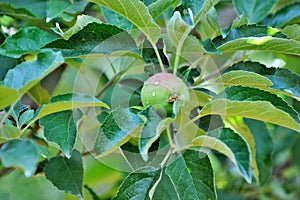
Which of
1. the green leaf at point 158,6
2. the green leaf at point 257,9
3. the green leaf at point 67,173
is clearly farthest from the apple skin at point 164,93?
the green leaf at point 257,9

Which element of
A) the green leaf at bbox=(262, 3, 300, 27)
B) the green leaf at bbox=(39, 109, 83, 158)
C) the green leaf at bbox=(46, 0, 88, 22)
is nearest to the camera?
the green leaf at bbox=(39, 109, 83, 158)

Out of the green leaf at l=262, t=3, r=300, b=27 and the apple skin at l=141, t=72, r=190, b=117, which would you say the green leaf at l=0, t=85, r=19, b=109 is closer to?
the apple skin at l=141, t=72, r=190, b=117

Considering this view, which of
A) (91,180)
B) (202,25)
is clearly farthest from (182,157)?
(91,180)

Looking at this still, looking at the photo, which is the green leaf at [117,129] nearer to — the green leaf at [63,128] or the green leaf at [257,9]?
the green leaf at [63,128]

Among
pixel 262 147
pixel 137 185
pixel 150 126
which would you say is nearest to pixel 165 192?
pixel 137 185

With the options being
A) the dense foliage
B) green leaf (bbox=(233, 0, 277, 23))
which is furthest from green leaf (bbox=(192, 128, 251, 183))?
green leaf (bbox=(233, 0, 277, 23))
